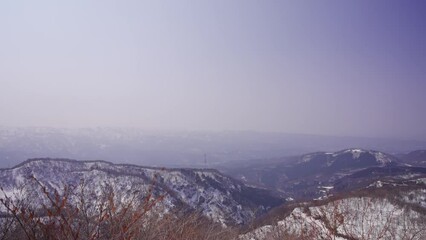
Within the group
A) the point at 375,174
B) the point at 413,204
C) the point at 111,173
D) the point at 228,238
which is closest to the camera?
the point at 228,238

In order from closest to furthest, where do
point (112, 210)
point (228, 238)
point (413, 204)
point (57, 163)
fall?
point (112, 210) < point (228, 238) < point (413, 204) < point (57, 163)

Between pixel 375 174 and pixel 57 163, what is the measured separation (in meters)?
154

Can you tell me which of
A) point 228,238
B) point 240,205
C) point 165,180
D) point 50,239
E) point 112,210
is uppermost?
point 112,210

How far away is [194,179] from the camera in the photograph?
13275cm

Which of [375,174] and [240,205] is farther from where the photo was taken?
[375,174]

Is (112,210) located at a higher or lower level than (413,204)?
higher

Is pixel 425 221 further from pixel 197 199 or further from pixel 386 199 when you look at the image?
pixel 197 199

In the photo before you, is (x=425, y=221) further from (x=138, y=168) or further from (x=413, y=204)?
(x=138, y=168)

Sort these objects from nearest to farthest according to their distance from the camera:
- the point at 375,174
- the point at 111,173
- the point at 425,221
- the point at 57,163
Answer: the point at 425,221 < the point at 111,173 < the point at 57,163 < the point at 375,174

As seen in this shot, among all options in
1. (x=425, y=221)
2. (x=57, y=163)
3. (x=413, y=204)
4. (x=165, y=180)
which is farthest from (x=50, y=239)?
(x=57, y=163)

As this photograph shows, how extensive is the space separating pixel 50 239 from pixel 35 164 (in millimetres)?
131792

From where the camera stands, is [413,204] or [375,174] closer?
[413,204]

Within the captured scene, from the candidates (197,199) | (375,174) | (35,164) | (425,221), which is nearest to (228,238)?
(425,221)

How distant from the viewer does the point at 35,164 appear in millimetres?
122438
